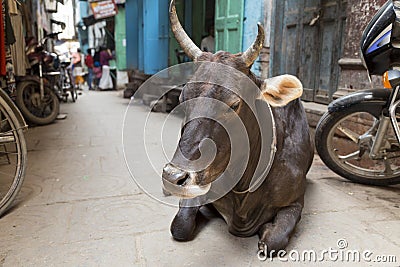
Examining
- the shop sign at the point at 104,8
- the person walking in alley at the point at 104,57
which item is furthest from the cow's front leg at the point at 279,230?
the person walking in alley at the point at 104,57

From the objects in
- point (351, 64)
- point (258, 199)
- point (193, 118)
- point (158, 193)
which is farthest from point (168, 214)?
point (351, 64)

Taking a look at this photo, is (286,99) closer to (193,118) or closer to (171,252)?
(193,118)

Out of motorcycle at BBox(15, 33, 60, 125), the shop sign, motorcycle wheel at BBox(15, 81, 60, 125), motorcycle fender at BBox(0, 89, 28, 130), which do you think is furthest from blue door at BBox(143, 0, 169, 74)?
the shop sign

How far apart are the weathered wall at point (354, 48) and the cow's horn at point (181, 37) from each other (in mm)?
2159

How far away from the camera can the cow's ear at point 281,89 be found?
5.20 ft

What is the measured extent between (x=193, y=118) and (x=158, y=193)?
4.27 feet

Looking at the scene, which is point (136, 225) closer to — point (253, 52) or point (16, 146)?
point (16, 146)

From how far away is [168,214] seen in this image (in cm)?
221

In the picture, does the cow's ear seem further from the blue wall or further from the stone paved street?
the blue wall

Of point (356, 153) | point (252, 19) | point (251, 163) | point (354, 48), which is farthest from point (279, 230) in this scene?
point (252, 19)

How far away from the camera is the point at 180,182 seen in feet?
4.23

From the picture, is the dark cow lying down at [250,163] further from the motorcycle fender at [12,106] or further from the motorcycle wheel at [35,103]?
the motorcycle wheel at [35,103]

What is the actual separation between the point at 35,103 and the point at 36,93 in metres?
0.16

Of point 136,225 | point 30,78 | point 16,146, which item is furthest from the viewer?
point 30,78
